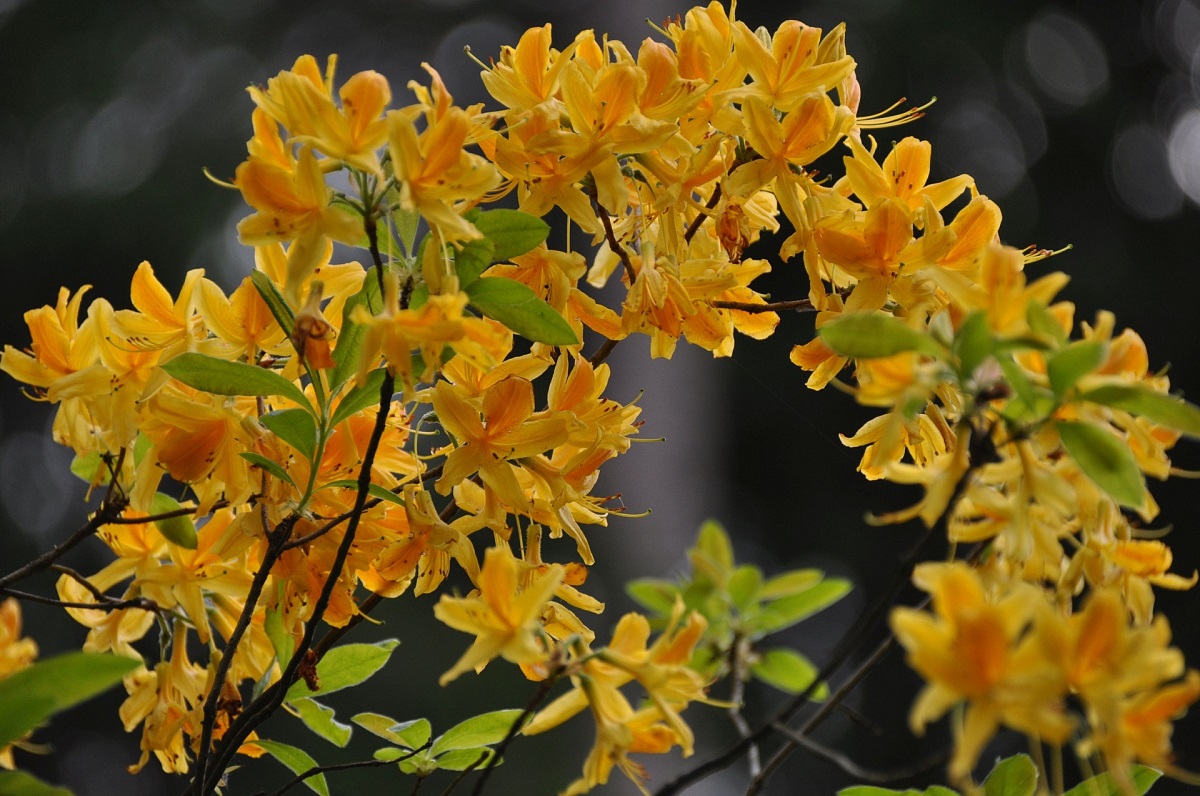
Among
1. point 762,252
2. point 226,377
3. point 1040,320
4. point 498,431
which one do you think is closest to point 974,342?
point 1040,320

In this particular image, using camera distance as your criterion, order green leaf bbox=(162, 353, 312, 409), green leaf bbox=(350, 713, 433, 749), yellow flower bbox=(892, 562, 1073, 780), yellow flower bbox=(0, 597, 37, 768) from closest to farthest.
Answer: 1. yellow flower bbox=(892, 562, 1073, 780)
2. green leaf bbox=(162, 353, 312, 409)
3. green leaf bbox=(350, 713, 433, 749)
4. yellow flower bbox=(0, 597, 37, 768)

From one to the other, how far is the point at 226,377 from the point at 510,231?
0.21 metres

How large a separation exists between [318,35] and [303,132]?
24.7 ft

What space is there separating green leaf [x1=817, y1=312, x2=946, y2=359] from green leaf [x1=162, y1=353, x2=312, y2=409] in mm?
405

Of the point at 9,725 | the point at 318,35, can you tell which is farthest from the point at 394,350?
the point at 318,35

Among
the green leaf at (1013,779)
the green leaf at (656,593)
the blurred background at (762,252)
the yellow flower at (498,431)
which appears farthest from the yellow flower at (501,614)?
the blurred background at (762,252)

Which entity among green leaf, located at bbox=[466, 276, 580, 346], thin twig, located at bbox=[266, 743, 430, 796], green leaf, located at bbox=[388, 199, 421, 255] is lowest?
thin twig, located at bbox=[266, 743, 430, 796]

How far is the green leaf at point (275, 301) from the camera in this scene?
0.82 meters

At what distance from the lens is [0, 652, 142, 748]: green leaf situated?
0.59 meters

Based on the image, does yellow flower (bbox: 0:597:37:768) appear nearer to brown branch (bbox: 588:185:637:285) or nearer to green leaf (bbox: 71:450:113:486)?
green leaf (bbox: 71:450:113:486)

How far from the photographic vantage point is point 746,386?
7391 mm

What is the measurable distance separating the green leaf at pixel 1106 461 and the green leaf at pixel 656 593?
245 mm

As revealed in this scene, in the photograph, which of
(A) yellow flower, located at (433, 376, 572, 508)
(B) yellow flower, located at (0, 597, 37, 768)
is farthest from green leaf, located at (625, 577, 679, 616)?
(B) yellow flower, located at (0, 597, 37, 768)

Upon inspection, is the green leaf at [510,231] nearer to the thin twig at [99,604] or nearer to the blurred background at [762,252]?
the thin twig at [99,604]
